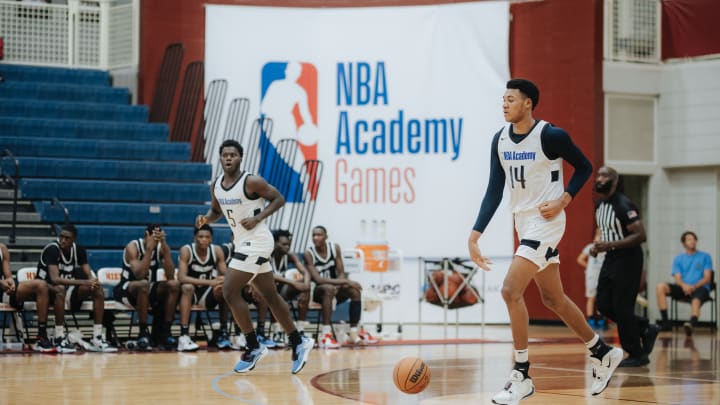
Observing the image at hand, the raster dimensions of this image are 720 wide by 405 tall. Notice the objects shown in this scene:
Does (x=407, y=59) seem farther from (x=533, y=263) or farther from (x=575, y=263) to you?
(x=533, y=263)

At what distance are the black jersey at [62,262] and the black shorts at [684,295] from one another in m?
9.26

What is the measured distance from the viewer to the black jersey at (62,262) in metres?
12.5

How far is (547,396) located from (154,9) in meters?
12.9

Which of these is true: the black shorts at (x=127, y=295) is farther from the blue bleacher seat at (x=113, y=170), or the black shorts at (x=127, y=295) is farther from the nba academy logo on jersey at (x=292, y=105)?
the nba academy logo on jersey at (x=292, y=105)

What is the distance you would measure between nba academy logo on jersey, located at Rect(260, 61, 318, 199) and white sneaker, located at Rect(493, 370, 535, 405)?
11590 mm

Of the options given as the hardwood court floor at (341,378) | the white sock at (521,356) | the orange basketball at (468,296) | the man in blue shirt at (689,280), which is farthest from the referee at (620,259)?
the man in blue shirt at (689,280)

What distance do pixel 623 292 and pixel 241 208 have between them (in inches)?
147

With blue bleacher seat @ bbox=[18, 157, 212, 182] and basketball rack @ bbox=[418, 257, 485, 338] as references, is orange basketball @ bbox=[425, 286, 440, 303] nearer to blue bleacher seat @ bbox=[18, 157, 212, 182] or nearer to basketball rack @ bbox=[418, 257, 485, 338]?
basketball rack @ bbox=[418, 257, 485, 338]

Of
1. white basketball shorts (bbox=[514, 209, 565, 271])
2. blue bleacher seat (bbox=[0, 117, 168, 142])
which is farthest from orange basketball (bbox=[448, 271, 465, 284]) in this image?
white basketball shorts (bbox=[514, 209, 565, 271])

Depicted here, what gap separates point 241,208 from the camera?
9773 mm

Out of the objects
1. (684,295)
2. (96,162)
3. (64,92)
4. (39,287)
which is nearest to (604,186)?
(39,287)

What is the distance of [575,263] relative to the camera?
18.3m

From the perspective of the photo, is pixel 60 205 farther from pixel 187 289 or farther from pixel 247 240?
pixel 247 240

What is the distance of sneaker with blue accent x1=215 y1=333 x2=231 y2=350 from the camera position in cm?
1316
